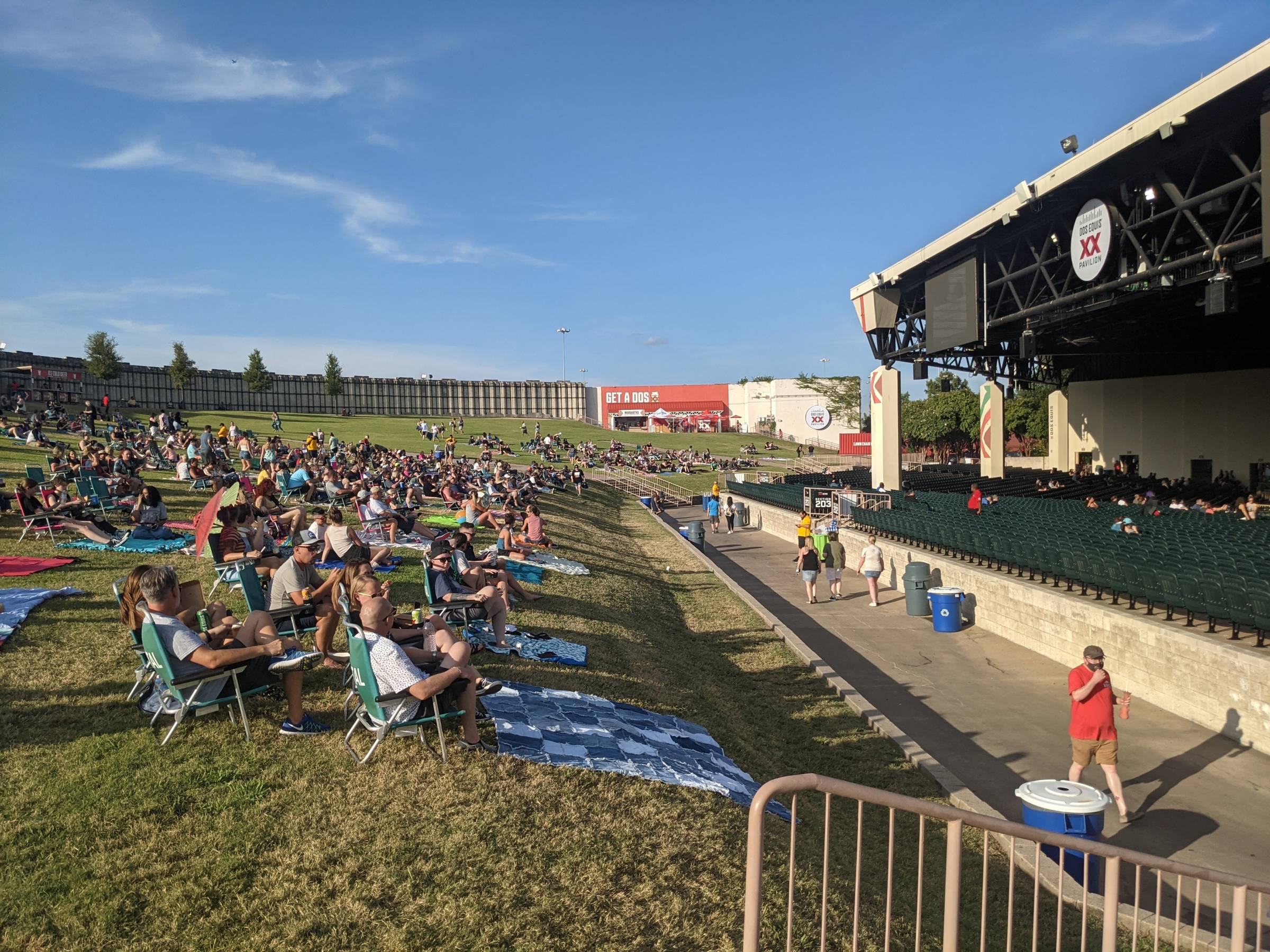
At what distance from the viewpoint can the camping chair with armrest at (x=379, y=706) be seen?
589cm

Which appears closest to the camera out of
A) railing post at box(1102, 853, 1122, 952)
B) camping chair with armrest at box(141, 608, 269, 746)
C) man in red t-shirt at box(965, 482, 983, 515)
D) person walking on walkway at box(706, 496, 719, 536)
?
railing post at box(1102, 853, 1122, 952)

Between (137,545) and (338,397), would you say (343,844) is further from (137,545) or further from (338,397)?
(338,397)

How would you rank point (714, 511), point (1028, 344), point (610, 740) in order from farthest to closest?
point (714, 511) < point (1028, 344) < point (610, 740)

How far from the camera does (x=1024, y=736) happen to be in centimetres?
996

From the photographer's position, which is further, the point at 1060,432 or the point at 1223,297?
the point at 1060,432

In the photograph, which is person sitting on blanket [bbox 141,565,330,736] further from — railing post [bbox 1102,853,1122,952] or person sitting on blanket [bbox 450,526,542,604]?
railing post [bbox 1102,853,1122,952]

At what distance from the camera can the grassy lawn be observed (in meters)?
4.27

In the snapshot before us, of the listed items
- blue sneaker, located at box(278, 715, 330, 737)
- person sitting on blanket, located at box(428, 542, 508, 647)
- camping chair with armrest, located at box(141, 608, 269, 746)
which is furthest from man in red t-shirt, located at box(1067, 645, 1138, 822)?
camping chair with armrest, located at box(141, 608, 269, 746)

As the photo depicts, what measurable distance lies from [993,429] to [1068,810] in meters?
34.4

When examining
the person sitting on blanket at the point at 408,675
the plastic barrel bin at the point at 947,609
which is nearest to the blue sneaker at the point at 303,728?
the person sitting on blanket at the point at 408,675

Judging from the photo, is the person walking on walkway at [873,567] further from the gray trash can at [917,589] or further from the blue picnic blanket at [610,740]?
the blue picnic blanket at [610,740]

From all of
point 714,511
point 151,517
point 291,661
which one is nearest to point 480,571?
point 291,661

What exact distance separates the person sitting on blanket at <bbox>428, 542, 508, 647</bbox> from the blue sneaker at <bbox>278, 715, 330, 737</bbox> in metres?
2.87

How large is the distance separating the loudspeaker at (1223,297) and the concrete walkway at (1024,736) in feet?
24.1
